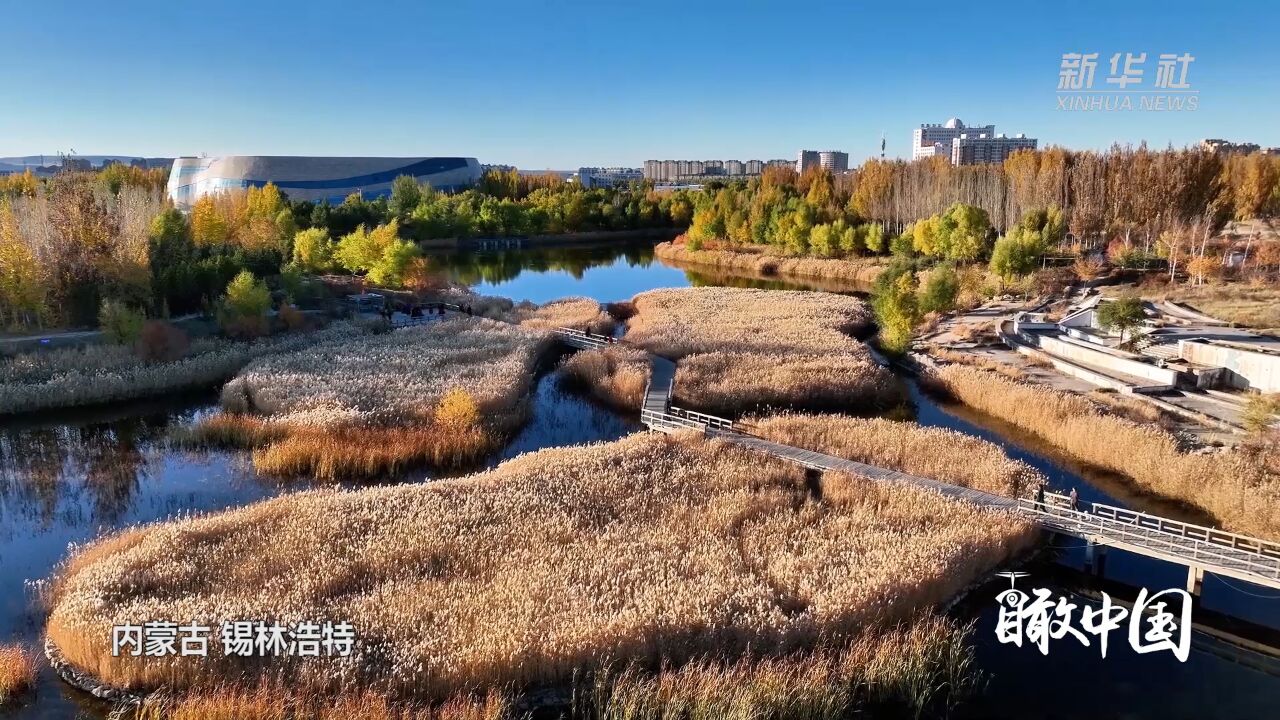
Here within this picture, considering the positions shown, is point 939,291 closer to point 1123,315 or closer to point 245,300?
point 1123,315

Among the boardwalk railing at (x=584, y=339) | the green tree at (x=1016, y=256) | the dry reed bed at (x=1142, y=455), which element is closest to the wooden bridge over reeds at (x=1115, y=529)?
the dry reed bed at (x=1142, y=455)

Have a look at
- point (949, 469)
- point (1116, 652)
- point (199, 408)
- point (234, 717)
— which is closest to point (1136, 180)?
point (949, 469)

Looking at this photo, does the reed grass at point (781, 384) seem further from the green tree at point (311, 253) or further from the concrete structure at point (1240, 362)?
the green tree at point (311, 253)

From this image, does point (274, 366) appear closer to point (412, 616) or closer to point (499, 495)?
point (499, 495)

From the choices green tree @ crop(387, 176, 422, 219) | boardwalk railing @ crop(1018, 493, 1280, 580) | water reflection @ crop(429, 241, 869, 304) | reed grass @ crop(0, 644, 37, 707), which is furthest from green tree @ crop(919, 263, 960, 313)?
green tree @ crop(387, 176, 422, 219)

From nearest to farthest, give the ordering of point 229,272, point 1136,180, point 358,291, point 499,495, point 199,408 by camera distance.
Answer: point 499,495
point 199,408
point 229,272
point 358,291
point 1136,180

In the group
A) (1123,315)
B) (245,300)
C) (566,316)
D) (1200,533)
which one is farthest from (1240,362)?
(245,300)
